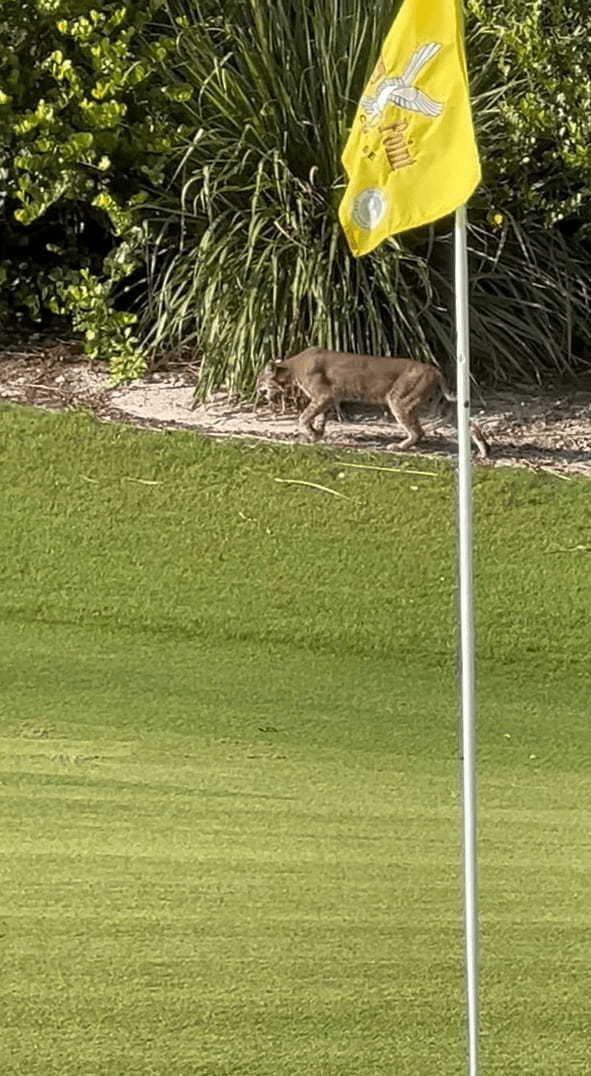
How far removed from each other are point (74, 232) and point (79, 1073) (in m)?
6.42

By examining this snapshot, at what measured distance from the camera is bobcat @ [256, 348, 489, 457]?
7953 millimetres

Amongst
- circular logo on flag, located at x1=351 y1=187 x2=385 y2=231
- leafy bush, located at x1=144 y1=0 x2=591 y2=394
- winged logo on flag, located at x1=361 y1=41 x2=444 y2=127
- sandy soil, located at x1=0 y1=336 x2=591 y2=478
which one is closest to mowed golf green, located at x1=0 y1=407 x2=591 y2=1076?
sandy soil, located at x1=0 y1=336 x2=591 y2=478

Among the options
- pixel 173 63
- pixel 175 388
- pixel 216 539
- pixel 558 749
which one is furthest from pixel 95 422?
pixel 558 749

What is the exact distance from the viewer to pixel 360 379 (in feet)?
26.1

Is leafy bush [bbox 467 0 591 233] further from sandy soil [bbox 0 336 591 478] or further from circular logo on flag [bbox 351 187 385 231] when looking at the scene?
circular logo on flag [bbox 351 187 385 231]

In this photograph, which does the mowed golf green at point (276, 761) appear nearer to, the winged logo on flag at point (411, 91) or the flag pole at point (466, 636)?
the flag pole at point (466, 636)

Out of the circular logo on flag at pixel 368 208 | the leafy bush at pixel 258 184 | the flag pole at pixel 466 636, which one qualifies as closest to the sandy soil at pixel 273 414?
the leafy bush at pixel 258 184

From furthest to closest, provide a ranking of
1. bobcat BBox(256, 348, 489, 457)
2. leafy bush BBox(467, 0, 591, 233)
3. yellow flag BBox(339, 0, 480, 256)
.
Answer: leafy bush BBox(467, 0, 591, 233) → bobcat BBox(256, 348, 489, 457) → yellow flag BBox(339, 0, 480, 256)

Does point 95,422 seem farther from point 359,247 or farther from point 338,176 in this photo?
point 359,247

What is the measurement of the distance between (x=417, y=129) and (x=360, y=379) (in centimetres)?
423

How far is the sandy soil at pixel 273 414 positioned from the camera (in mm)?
8320

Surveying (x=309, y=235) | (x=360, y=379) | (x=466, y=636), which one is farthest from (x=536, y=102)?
(x=466, y=636)

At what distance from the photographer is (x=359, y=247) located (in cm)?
398

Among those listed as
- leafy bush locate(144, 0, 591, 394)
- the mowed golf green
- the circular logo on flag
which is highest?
the circular logo on flag
